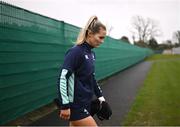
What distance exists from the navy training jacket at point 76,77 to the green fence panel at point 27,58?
141cm

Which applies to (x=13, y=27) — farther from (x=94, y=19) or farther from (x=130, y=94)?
(x=130, y=94)

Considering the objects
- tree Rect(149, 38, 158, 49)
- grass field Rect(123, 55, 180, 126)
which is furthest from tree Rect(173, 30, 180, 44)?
grass field Rect(123, 55, 180, 126)

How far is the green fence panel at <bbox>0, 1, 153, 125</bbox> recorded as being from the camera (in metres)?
6.35

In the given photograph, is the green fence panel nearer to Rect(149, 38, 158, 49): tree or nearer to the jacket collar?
the jacket collar

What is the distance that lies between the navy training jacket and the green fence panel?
1410 mm

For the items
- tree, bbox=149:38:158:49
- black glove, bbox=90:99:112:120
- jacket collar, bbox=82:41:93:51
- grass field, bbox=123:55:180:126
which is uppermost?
tree, bbox=149:38:158:49

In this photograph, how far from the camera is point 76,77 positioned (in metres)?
3.71

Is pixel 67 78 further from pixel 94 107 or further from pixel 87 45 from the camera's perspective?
pixel 94 107

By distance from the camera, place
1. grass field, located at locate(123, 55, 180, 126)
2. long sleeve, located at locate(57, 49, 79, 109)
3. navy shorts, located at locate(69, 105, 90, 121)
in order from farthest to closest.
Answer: grass field, located at locate(123, 55, 180, 126) < navy shorts, located at locate(69, 105, 90, 121) < long sleeve, located at locate(57, 49, 79, 109)

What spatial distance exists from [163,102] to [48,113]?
323cm

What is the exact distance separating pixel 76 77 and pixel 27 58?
12.3 ft

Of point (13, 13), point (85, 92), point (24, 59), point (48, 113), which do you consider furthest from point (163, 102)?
point (85, 92)

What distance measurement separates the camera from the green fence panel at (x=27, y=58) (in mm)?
6348

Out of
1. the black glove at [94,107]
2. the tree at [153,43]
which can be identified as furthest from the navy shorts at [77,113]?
the tree at [153,43]
